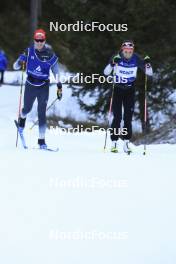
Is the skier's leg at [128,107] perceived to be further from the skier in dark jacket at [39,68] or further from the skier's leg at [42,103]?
the skier's leg at [42,103]

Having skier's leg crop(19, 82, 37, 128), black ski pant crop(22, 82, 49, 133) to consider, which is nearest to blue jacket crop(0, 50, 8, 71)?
skier's leg crop(19, 82, 37, 128)

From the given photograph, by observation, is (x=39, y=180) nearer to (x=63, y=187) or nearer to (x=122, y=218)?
(x=63, y=187)

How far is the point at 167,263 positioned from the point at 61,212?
5.14 feet

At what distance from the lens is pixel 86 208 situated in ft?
23.0

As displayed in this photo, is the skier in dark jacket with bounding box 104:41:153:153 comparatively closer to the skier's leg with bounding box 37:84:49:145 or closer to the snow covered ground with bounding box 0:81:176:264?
the snow covered ground with bounding box 0:81:176:264

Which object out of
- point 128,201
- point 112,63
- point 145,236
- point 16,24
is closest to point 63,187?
point 128,201

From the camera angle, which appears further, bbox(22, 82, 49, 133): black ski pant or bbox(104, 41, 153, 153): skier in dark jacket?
bbox(22, 82, 49, 133): black ski pant

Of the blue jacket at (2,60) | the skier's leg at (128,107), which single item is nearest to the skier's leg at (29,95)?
the skier's leg at (128,107)

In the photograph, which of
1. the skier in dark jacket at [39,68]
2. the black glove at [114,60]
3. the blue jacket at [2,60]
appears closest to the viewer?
the black glove at [114,60]

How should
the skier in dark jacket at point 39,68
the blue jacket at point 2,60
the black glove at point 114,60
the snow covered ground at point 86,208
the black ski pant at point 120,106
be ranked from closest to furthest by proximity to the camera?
1. the snow covered ground at point 86,208
2. the black glove at point 114,60
3. the skier in dark jacket at point 39,68
4. the black ski pant at point 120,106
5. the blue jacket at point 2,60

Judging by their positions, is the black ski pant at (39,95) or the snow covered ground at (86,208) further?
Answer: the black ski pant at (39,95)

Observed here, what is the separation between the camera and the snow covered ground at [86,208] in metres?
5.86

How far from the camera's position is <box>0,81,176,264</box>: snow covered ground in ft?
19.2

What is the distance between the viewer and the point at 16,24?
30.6 m
